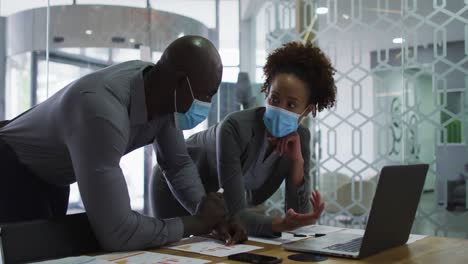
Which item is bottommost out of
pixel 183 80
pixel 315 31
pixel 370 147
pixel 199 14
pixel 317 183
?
pixel 317 183

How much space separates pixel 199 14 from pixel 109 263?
401 centimetres

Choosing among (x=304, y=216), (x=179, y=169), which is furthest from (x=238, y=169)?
(x=304, y=216)

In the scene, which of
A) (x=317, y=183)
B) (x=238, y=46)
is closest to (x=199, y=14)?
(x=238, y=46)

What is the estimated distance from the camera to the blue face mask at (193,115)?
1.50 m

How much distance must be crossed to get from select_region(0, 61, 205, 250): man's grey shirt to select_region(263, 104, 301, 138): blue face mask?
422 mm

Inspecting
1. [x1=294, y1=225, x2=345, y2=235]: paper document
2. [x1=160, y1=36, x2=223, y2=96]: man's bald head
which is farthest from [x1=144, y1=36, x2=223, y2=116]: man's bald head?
[x1=294, y1=225, x2=345, y2=235]: paper document

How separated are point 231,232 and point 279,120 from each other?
519 mm

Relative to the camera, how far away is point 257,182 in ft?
6.72

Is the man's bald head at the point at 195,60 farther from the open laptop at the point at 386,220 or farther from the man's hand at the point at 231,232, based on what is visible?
the open laptop at the point at 386,220

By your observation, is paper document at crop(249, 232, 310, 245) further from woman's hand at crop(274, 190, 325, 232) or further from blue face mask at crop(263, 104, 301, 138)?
blue face mask at crop(263, 104, 301, 138)

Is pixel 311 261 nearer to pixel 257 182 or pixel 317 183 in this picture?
pixel 257 182

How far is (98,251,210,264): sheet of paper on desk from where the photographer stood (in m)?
1.19

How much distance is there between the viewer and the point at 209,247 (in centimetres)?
140

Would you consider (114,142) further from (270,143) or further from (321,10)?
(321,10)
